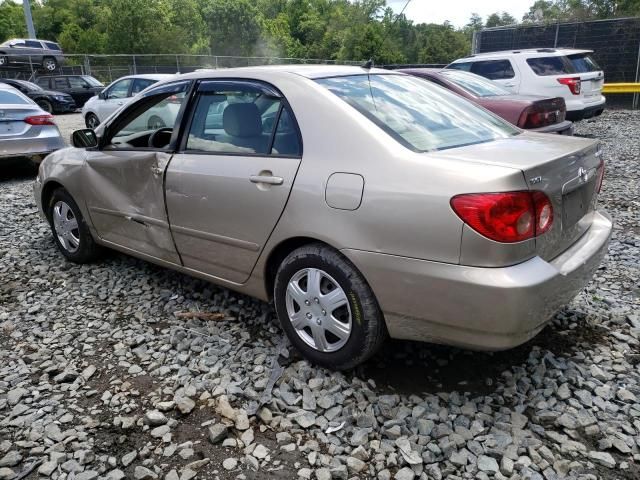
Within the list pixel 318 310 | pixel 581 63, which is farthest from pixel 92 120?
pixel 318 310

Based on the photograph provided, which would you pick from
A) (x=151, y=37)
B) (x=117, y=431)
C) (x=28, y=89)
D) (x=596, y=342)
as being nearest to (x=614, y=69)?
(x=596, y=342)

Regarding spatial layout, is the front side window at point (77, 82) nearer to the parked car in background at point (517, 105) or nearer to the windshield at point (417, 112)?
the parked car in background at point (517, 105)

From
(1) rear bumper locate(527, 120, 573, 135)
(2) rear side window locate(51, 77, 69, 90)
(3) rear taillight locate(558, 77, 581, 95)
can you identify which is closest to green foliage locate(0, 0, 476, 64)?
(2) rear side window locate(51, 77, 69, 90)

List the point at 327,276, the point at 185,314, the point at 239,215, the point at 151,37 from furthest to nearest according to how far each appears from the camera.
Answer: the point at 151,37
the point at 185,314
the point at 239,215
the point at 327,276

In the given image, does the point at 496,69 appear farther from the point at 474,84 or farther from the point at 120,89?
the point at 120,89

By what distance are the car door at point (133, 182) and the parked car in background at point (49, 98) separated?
18.3 meters

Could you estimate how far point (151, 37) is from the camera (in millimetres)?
48375

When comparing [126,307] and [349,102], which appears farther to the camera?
[126,307]

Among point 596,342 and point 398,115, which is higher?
point 398,115

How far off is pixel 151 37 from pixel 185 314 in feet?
166

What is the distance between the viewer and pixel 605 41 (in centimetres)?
1714

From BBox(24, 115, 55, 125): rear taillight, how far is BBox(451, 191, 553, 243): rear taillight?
7786mm

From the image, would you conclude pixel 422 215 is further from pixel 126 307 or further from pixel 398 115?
pixel 126 307

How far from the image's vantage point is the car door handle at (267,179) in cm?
289
